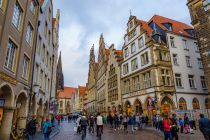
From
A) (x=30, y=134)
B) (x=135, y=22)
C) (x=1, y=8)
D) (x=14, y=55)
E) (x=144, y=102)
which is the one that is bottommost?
(x=30, y=134)

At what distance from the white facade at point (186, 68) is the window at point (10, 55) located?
71.2ft

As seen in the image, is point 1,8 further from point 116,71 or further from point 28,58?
point 116,71

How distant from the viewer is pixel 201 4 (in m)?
23.0

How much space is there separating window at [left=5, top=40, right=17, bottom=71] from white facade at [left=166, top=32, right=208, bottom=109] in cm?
2171

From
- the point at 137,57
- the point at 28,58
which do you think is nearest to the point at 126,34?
the point at 137,57

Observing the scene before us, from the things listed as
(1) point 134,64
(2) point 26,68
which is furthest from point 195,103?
(2) point 26,68

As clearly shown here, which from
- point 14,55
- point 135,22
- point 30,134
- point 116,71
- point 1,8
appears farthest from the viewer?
point 116,71

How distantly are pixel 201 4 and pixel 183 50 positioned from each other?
7912mm

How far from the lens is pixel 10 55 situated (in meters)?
12.2

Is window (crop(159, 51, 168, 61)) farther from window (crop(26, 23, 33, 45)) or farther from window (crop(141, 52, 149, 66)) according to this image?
window (crop(26, 23, 33, 45))

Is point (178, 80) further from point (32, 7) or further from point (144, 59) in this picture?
point (32, 7)

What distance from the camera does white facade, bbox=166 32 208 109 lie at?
26469mm

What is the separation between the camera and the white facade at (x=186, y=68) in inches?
1042

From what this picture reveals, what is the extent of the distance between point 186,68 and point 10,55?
25.0 m
